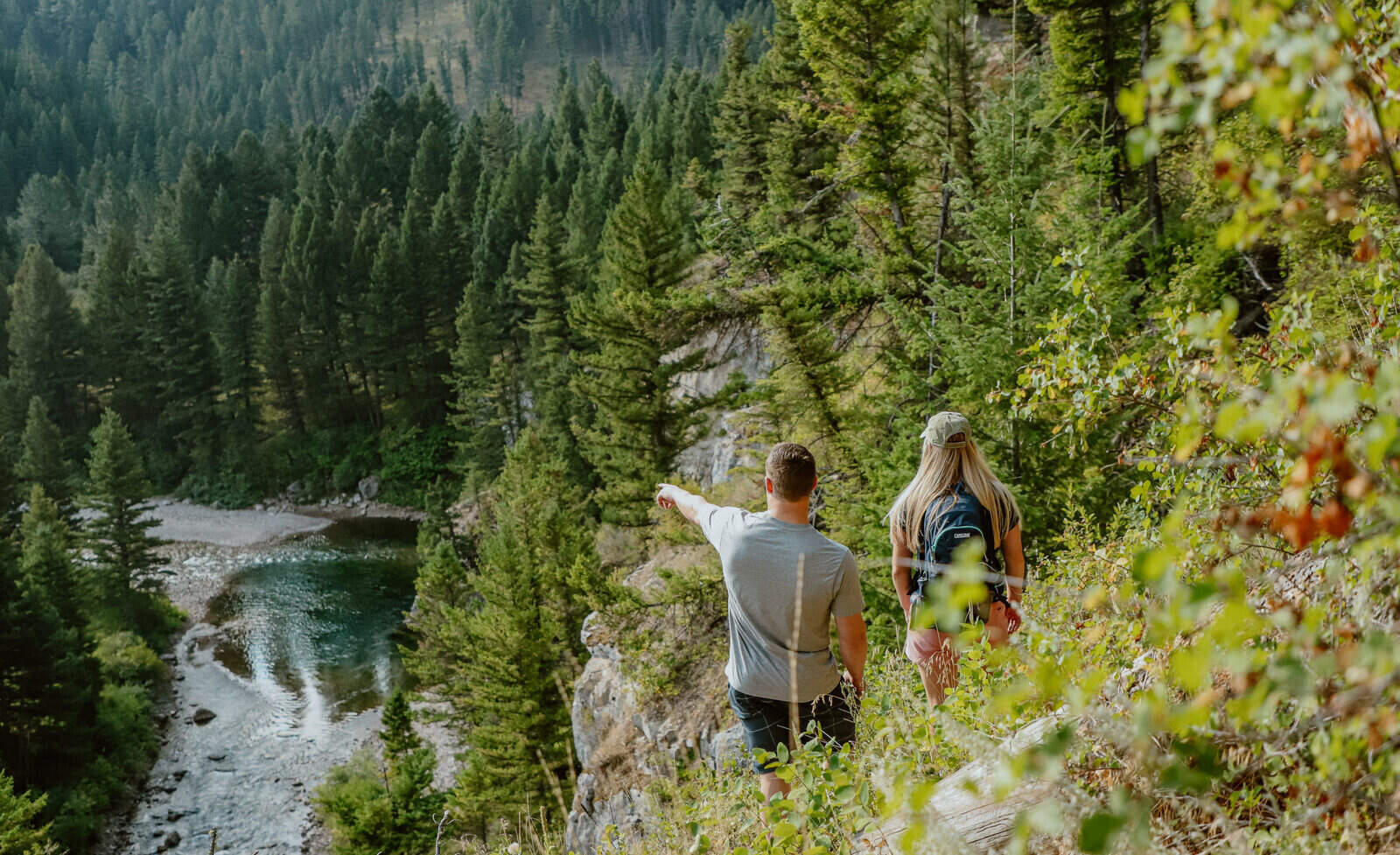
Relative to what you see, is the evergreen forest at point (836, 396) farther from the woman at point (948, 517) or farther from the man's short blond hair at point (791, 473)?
the man's short blond hair at point (791, 473)

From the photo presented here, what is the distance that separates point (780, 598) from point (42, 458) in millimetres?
47472

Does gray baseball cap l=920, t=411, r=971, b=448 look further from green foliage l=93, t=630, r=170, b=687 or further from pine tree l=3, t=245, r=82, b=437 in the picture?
pine tree l=3, t=245, r=82, b=437

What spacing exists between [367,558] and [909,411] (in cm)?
3327

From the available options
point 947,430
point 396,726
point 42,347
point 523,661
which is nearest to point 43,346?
point 42,347

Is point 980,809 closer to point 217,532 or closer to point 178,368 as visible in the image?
point 217,532

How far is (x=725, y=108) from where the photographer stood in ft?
80.7

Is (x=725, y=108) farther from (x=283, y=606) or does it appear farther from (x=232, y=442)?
(x=232, y=442)

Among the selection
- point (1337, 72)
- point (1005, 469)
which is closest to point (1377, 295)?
point (1337, 72)

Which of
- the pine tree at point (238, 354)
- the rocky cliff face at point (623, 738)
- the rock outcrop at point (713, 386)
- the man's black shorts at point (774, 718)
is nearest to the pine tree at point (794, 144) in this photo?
the rock outcrop at point (713, 386)

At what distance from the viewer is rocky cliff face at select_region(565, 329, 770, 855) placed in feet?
32.3

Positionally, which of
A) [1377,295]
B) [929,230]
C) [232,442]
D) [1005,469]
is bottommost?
[232,442]

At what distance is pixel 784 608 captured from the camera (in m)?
3.49

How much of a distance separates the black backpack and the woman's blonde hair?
0.02m

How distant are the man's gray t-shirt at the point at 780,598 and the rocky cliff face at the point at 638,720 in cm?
448
